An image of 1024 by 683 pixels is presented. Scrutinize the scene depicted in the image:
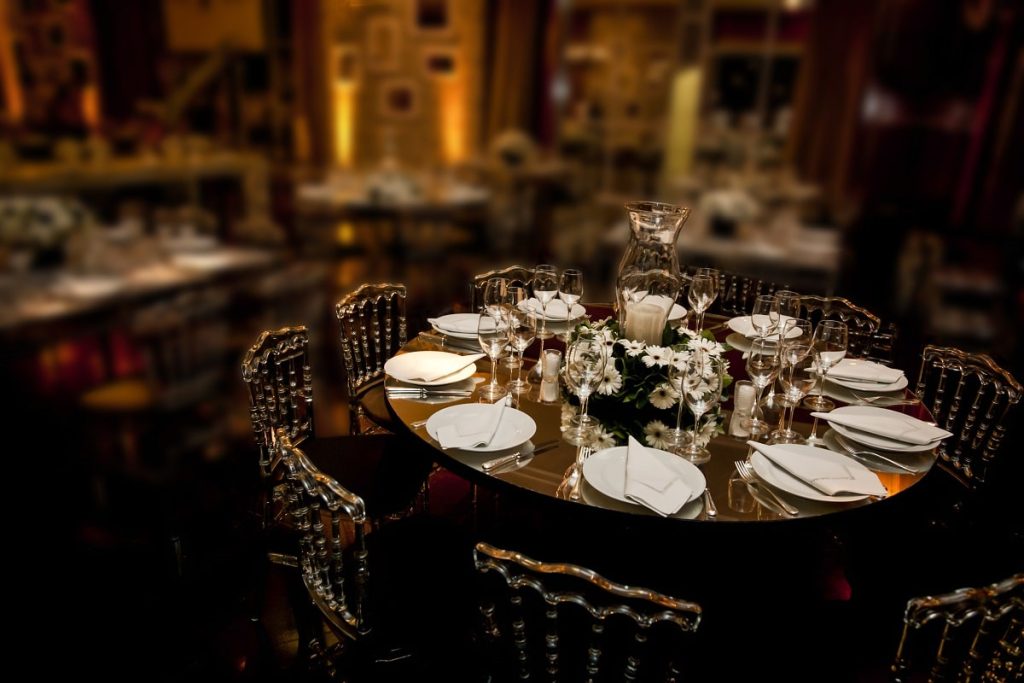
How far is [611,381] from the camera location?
1475 millimetres

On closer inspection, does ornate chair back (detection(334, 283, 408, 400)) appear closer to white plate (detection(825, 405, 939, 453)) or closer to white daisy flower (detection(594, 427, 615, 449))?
white daisy flower (detection(594, 427, 615, 449))

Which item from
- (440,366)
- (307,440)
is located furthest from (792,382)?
(307,440)

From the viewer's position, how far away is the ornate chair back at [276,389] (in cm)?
179

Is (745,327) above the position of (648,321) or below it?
below

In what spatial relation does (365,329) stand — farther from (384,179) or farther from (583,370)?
(583,370)

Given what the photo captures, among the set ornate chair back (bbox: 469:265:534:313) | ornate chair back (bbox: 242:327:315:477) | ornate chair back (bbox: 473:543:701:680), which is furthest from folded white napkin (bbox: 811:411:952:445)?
ornate chair back (bbox: 242:327:315:477)

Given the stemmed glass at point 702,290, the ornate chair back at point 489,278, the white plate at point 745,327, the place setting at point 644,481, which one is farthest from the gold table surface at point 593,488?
the ornate chair back at point 489,278

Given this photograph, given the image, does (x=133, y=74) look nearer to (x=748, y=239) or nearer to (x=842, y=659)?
(x=842, y=659)

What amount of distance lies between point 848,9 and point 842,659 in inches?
134

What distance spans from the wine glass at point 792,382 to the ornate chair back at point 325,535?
983 millimetres

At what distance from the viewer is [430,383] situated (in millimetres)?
1717

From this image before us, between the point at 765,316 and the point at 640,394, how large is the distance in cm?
60

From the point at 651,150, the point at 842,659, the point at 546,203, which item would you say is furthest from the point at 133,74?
the point at 651,150

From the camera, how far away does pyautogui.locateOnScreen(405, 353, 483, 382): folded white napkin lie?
174 centimetres
